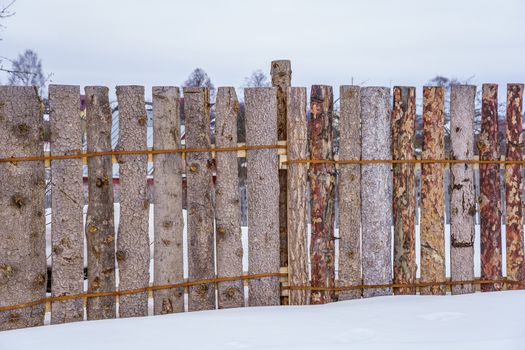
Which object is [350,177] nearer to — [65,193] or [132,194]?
[132,194]

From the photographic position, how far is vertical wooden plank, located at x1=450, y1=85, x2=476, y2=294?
17.4ft

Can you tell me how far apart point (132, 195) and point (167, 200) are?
27cm

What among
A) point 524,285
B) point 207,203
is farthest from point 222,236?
point 524,285

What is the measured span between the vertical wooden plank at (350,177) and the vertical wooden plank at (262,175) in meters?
0.55

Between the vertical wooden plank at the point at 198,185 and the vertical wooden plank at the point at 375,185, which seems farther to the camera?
the vertical wooden plank at the point at 375,185

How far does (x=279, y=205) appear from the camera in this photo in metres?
5.01

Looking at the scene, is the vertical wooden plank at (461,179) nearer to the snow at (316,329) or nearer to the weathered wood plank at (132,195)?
the snow at (316,329)

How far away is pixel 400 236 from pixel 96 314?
255 centimetres

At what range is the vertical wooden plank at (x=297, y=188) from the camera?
493 centimetres

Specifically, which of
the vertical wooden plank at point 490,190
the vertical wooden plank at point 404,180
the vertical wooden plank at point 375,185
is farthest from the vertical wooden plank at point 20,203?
the vertical wooden plank at point 490,190

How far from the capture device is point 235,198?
4.88 meters

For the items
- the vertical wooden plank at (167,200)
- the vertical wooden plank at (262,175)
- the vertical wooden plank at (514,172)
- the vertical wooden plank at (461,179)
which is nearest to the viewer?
the vertical wooden plank at (167,200)

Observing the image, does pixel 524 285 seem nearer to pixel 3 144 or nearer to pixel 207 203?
pixel 207 203

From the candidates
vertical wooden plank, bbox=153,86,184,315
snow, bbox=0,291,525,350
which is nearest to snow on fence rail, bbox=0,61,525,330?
vertical wooden plank, bbox=153,86,184,315
